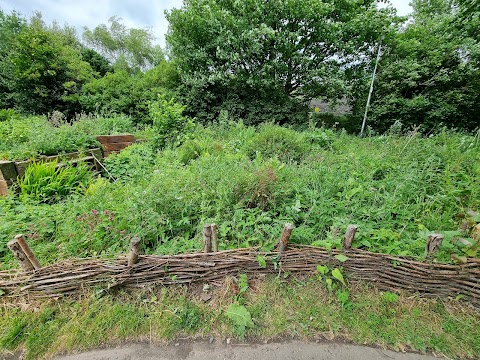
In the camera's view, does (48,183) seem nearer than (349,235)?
No

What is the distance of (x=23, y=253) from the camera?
148 centimetres

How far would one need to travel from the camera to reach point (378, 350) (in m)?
1.38

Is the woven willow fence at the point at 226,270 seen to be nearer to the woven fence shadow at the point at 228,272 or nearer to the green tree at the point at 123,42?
the woven fence shadow at the point at 228,272

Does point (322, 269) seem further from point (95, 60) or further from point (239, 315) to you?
point (95, 60)

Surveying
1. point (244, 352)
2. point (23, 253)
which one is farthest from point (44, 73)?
point (244, 352)

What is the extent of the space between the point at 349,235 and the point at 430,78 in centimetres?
988

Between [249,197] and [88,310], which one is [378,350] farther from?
Answer: [88,310]

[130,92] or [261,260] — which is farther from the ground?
[130,92]

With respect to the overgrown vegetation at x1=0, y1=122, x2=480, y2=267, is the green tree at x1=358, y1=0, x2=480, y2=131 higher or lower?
higher

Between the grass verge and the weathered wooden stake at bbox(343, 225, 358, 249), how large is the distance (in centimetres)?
40

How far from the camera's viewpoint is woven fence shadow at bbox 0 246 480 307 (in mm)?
1550

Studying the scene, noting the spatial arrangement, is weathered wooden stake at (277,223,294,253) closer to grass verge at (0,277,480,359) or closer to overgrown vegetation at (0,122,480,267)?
overgrown vegetation at (0,122,480,267)

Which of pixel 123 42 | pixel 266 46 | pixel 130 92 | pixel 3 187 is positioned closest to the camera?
pixel 3 187

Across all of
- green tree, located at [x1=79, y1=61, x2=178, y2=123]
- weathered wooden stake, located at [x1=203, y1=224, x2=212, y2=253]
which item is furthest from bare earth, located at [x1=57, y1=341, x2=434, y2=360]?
green tree, located at [x1=79, y1=61, x2=178, y2=123]
